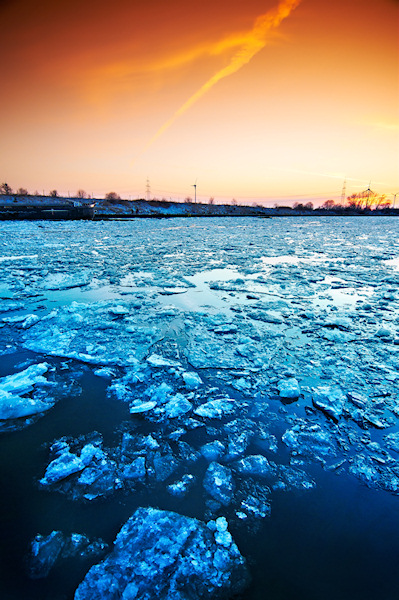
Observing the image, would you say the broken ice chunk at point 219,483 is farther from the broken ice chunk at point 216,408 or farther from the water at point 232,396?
the broken ice chunk at point 216,408

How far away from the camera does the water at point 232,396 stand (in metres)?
1.26

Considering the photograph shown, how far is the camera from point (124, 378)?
8.45ft

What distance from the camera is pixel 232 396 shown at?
93.7 inches

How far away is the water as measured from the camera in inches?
49.7

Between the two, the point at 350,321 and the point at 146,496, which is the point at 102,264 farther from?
the point at 146,496

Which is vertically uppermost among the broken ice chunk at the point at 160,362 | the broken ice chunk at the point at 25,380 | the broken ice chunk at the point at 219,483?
the broken ice chunk at the point at 25,380

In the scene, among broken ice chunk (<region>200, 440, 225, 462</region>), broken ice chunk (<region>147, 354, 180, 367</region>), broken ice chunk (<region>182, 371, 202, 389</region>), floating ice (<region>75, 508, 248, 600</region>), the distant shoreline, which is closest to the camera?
floating ice (<region>75, 508, 248, 600</region>)

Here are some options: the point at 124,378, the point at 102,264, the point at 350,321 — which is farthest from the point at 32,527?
the point at 102,264

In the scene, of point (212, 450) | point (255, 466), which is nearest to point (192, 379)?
point (212, 450)

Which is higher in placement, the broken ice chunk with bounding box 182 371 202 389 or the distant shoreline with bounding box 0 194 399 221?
the distant shoreline with bounding box 0 194 399 221

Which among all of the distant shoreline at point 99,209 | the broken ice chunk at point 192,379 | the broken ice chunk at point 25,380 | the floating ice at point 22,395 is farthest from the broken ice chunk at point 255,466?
the distant shoreline at point 99,209

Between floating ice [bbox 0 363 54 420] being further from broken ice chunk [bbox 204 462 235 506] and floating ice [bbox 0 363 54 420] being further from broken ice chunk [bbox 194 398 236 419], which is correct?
broken ice chunk [bbox 204 462 235 506]

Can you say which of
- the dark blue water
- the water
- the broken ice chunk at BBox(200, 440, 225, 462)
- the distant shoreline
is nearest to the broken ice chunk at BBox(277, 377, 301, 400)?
the water

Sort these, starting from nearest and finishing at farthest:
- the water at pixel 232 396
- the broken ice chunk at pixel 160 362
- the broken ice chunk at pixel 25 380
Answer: the water at pixel 232 396, the broken ice chunk at pixel 25 380, the broken ice chunk at pixel 160 362
